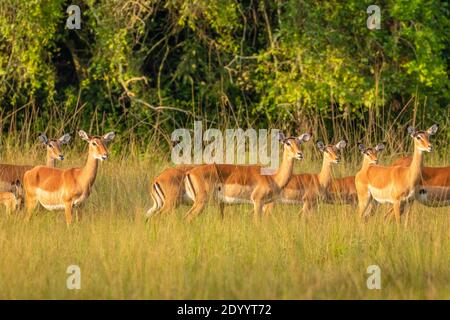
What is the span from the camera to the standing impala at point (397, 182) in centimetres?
1045

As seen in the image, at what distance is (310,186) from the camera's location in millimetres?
11266

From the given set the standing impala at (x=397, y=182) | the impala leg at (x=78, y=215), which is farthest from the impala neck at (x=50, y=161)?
the standing impala at (x=397, y=182)

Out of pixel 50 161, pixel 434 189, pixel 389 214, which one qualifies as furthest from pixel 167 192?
pixel 434 189

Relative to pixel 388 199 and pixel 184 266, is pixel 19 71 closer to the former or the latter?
pixel 388 199

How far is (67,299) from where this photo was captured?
716 cm

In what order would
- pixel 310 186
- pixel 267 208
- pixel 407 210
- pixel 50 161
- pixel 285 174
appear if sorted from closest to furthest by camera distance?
pixel 407 210
pixel 267 208
pixel 285 174
pixel 310 186
pixel 50 161

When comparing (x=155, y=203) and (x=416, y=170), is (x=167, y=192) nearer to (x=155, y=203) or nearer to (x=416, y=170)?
(x=155, y=203)

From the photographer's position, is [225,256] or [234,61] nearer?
[225,256]

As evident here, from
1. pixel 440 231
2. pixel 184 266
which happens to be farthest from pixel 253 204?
pixel 184 266

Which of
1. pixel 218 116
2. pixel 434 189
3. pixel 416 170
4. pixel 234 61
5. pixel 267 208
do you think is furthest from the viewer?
pixel 234 61

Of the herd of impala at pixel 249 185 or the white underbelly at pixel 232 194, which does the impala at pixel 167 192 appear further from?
the white underbelly at pixel 232 194

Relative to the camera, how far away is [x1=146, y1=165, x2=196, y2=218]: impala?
1075 cm

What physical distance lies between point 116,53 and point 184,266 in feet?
23.5

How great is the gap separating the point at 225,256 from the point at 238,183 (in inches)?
101
